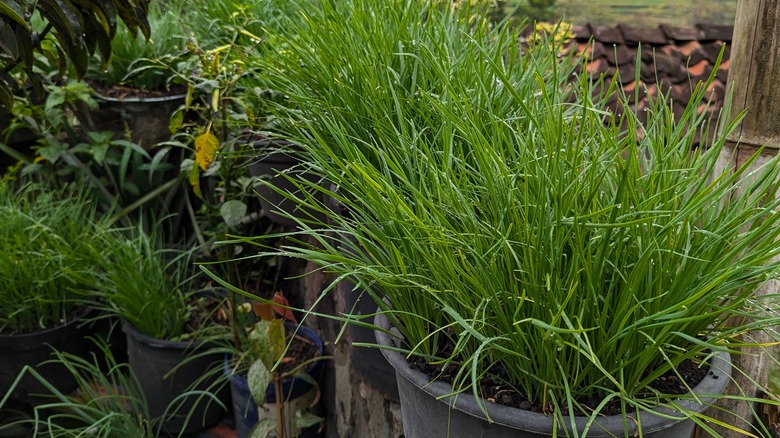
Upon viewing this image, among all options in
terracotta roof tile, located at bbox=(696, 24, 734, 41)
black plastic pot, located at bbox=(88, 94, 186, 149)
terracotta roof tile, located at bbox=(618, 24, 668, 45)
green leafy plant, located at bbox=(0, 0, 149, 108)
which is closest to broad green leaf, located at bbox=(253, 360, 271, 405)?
green leafy plant, located at bbox=(0, 0, 149, 108)

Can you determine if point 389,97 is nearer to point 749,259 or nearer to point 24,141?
point 749,259

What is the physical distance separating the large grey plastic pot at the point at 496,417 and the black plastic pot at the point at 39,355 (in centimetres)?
161

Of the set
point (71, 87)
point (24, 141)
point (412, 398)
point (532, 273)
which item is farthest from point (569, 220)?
point (24, 141)

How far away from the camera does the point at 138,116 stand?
252 cm

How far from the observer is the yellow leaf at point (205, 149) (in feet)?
5.43

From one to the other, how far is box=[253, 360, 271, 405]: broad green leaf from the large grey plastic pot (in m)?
0.76

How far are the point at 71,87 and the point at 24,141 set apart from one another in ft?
2.43

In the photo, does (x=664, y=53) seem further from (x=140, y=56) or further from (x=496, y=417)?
(x=496, y=417)

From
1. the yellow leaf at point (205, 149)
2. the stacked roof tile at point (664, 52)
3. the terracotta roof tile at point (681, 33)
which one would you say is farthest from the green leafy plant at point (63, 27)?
the terracotta roof tile at point (681, 33)

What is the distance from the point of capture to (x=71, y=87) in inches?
87.0

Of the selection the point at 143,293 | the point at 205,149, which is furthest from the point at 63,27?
the point at 143,293

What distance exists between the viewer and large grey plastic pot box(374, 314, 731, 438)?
70 cm

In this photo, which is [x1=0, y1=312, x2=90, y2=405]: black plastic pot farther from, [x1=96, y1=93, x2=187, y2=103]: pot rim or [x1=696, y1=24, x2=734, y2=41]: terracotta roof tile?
[x1=696, y1=24, x2=734, y2=41]: terracotta roof tile

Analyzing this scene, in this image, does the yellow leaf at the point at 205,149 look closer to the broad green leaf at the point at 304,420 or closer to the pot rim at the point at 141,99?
the broad green leaf at the point at 304,420
